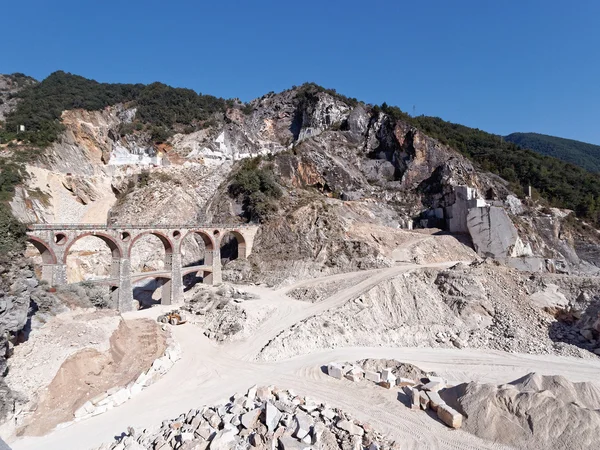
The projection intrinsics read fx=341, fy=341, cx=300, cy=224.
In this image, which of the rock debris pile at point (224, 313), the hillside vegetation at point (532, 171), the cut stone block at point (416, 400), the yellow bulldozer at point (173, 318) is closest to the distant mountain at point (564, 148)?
the hillside vegetation at point (532, 171)

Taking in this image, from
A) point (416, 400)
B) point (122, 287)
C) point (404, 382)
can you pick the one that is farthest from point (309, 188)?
point (416, 400)

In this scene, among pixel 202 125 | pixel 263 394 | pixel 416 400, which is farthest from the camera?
pixel 202 125

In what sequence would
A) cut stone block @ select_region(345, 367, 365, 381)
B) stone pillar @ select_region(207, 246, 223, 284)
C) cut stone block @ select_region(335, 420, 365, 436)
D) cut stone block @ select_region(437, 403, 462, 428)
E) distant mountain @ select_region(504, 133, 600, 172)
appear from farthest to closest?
distant mountain @ select_region(504, 133, 600, 172) < stone pillar @ select_region(207, 246, 223, 284) < cut stone block @ select_region(345, 367, 365, 381) < cut stone block @ select_region(437, 403, 462, 428) < cut stone block @ select_region(335, 420, 365, 436)

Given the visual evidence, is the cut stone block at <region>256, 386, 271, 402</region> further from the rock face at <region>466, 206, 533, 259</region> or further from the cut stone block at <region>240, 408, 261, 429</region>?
the rock face at <region>466, 206, 533, 259</region>

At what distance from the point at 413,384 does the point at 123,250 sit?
895 inches

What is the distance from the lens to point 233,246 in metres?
40.6

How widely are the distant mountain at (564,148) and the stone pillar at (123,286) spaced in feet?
372

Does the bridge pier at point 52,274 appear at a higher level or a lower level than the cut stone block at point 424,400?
higher

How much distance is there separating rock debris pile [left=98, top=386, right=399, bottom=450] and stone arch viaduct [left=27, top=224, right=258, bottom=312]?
53.0 ft

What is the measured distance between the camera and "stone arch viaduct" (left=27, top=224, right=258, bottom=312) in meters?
23.0

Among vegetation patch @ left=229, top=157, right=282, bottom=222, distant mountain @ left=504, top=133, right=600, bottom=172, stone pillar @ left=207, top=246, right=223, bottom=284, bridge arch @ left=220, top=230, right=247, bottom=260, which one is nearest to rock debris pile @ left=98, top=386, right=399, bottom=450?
stone pillar @ left=207, top=246, right=223, bottom=284

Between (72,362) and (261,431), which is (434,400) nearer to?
(261,431)

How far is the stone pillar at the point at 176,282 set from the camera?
30.0 meters

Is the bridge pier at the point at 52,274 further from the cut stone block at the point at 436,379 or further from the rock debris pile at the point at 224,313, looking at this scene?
the cut stone block at the point at 436,379
